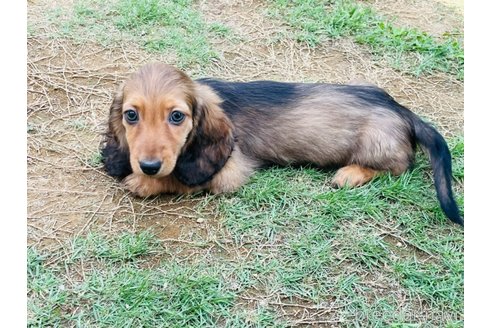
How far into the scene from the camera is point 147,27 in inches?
211

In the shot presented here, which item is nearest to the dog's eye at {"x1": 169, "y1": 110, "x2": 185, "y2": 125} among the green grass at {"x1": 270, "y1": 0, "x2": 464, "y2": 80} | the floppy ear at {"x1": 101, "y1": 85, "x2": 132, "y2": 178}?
the floppy ear at {"x1": 101, "y1": 85, "x2": 132, "y2": 178}

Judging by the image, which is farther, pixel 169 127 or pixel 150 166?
pixel 169 127

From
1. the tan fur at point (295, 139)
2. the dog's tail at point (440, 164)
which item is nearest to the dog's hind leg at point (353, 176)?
the tan fur at point (295, 139)

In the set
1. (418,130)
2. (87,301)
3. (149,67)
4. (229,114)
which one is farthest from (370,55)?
(87,301)

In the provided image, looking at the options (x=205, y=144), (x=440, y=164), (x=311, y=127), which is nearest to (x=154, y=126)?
(x=205, y=144)

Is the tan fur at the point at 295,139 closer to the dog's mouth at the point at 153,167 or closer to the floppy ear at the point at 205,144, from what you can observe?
the floppy ear at the point at 205,144

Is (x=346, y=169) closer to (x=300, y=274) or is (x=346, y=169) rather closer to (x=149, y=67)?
(x=300, y=274)

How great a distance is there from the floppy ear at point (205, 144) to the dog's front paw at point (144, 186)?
143 millimetres

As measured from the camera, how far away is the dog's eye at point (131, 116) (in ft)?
10.8

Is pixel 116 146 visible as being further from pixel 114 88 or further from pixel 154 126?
pixel 114 88

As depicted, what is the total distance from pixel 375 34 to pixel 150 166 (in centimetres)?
327

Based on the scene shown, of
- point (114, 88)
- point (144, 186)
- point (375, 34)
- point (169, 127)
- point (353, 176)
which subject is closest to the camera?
point (169, 127)

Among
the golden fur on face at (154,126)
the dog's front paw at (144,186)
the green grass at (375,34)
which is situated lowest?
the dog's front paw at (144,186)

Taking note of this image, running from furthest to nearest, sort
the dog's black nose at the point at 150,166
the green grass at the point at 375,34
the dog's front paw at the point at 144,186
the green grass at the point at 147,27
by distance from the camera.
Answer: the green grass at the point at 375,34, the green grass at the point at 147,27, the dog's front paw at the point at 144,186, the dog's black nose at the point at 150,166
